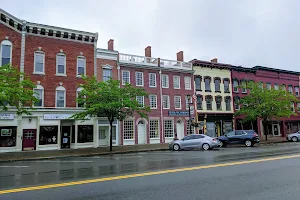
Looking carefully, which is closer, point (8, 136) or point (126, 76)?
point (8, 136)

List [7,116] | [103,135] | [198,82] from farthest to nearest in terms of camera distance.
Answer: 1. [198,82]
2. [103,135]
3. [7,116]

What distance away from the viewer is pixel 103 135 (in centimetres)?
2603

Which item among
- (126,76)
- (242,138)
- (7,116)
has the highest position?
(126,76)

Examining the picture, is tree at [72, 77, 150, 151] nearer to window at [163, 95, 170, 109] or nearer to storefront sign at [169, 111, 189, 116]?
window at [163, 95, 170, 109]

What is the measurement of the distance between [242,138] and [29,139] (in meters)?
19.7

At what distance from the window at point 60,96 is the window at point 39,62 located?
2312mm

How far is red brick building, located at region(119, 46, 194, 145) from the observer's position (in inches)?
1086

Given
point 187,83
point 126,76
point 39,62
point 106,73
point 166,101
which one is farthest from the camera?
point 187,83

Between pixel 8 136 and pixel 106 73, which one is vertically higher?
pixel 106 73

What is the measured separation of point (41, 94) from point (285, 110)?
2776cm

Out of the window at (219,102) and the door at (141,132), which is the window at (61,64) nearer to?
the door at (141,132)

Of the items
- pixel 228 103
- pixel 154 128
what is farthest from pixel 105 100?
pixel 228 103

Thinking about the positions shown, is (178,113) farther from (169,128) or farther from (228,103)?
(228,103)

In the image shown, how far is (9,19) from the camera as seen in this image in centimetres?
2211
